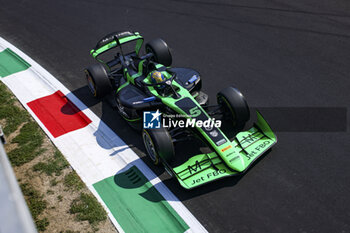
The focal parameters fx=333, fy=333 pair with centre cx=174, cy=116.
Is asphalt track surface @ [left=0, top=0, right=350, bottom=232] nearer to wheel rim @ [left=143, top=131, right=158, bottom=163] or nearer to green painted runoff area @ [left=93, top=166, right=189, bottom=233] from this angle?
wheel rim @ [left=143, top=131, right=158, bottom=163]

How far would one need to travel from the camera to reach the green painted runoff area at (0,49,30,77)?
30.6 ft

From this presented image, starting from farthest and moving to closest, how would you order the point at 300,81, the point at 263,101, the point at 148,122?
the point at 300,81, the point at 263,101, the point at 148,122

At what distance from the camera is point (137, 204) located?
553 cm

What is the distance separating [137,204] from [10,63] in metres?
6.63

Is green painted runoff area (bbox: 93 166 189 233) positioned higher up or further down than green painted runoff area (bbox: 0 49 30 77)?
further down

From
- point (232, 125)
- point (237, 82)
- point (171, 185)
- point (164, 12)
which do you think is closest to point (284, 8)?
point (164, 12)

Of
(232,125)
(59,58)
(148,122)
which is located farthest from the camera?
(59,58)

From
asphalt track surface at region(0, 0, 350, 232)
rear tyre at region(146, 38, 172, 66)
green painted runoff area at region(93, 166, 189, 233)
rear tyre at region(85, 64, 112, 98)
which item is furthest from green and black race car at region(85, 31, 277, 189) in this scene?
rear tyre at region(146, 38, 172, 66)

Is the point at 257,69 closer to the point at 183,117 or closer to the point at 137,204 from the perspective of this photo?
the point at 183,117

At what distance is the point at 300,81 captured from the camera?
27.2 feet

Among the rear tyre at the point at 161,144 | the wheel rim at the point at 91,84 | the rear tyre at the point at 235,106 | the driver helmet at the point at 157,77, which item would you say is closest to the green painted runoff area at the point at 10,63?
the wheel rim at the point at 91,84

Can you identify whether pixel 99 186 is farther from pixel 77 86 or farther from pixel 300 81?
pixel 300 81

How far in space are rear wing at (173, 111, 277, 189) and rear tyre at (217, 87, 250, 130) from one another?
30 cm

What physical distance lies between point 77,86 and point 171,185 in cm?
422
